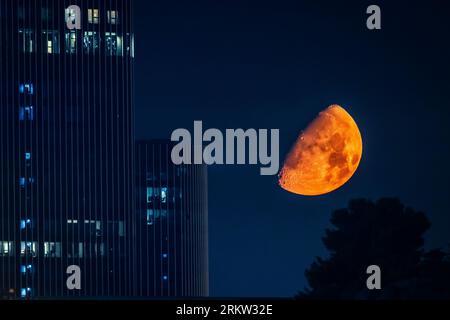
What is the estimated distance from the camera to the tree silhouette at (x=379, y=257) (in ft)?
415

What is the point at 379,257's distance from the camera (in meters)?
137

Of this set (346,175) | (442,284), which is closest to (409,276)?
(442,284)

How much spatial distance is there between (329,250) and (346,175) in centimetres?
975

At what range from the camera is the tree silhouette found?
126375mm
